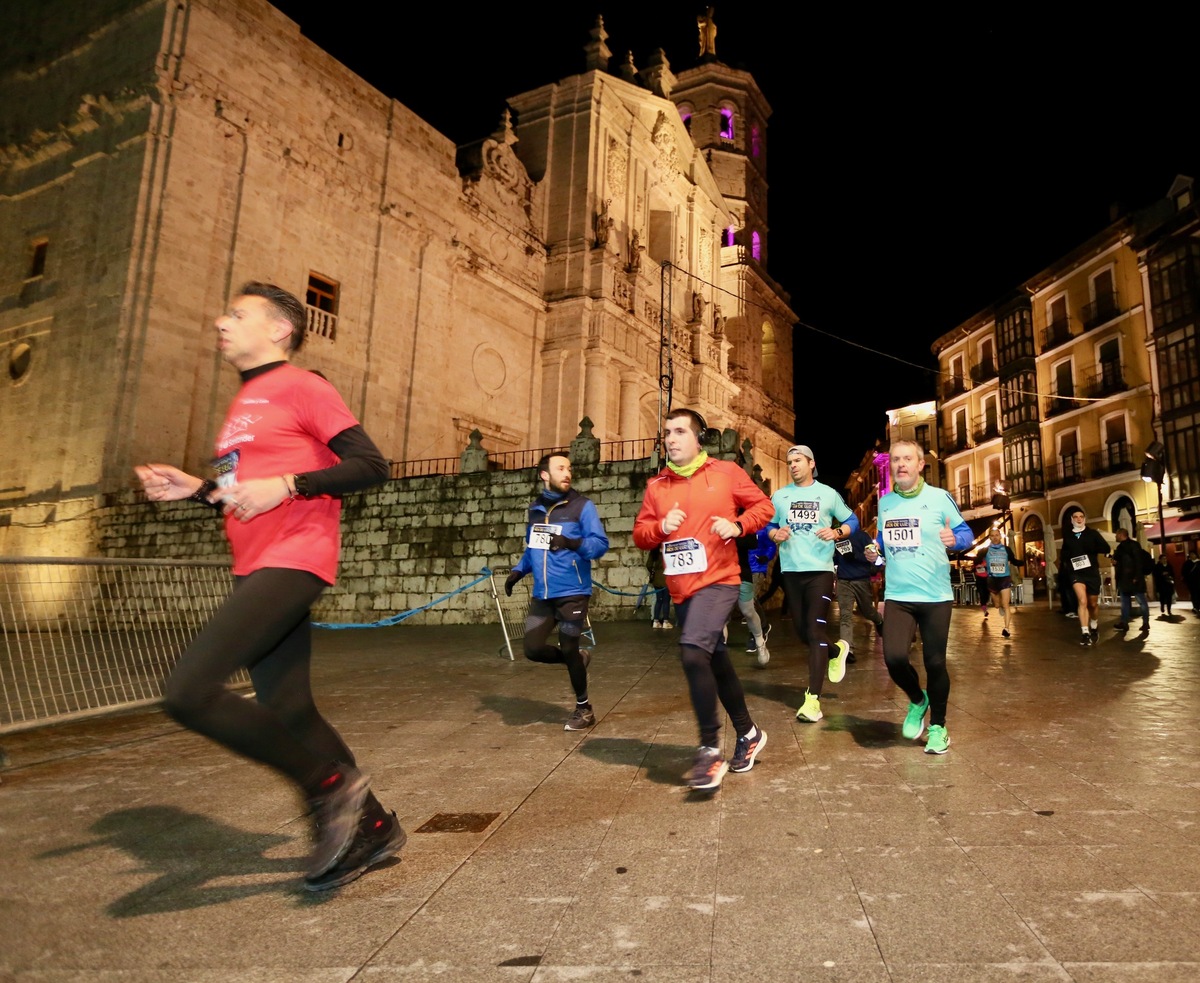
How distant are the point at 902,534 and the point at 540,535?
8.36 ft

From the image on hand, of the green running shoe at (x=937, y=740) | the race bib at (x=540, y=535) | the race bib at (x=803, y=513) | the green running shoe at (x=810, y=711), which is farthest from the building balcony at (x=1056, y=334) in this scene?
the race bib at (x=540, y=535)

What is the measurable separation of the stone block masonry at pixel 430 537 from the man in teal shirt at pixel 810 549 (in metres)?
9.00

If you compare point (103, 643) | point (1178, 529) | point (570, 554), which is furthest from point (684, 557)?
point (1178, 529)

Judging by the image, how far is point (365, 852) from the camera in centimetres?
258

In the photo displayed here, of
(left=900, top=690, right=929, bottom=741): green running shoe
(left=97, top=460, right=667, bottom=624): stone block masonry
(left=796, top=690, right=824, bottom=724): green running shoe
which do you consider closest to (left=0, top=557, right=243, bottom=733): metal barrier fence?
(left=796, top=690, right=824, bottom=724): green running shoe

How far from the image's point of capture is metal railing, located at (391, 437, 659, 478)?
21.8 m

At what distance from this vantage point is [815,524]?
5.79 m

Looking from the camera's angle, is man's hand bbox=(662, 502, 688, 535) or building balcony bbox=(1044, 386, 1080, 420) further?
building balcony bbox=(1044, 386, 1080, 420)

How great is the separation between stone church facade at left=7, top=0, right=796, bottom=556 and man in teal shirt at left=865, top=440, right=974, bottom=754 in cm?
1832

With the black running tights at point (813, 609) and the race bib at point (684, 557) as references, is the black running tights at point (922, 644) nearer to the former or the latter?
the black running tights at point (813, 609)

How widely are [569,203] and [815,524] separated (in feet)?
84.8

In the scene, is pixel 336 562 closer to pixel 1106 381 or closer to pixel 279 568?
pixel 279 568

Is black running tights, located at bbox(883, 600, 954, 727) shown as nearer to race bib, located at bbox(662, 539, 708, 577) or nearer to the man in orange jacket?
the man in orange jacket

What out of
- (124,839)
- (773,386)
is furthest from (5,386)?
(773,386)
